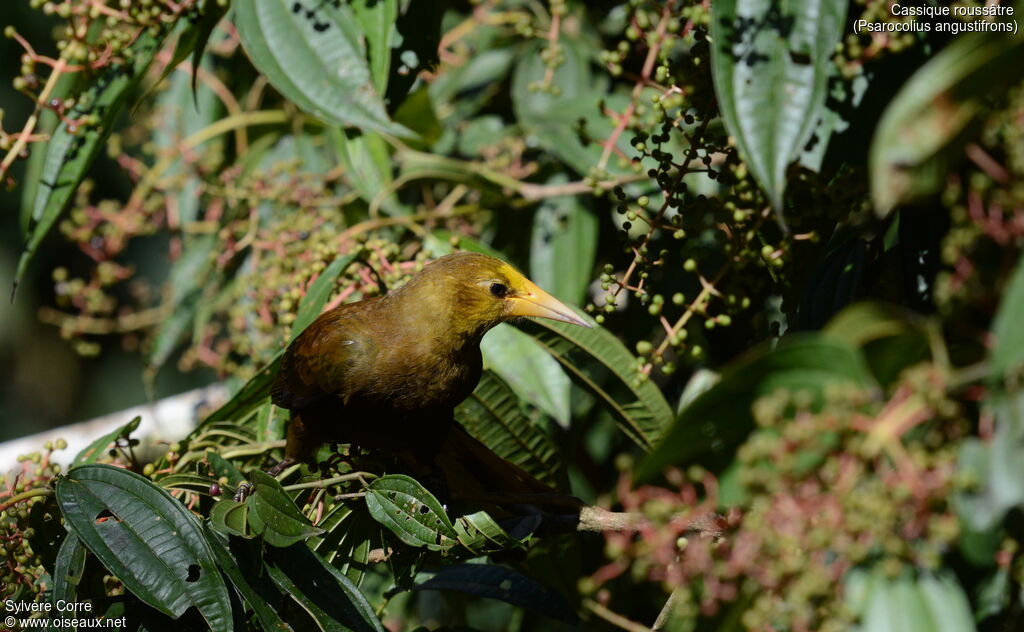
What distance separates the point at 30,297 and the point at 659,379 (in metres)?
6.72

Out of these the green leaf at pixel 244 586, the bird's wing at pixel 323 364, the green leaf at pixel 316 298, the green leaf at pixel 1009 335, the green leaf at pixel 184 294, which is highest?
the green leaf at pixel 1009 335

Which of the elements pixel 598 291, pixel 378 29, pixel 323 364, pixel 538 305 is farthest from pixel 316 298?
pixel 598 291

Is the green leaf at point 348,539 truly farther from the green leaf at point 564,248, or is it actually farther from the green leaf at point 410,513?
the green leaf at point 564,248

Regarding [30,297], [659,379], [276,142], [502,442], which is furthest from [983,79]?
[30,297]

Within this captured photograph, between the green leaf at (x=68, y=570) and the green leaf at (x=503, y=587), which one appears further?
the green leaf at (x=503, y=587)

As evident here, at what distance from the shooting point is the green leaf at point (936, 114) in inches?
42.7

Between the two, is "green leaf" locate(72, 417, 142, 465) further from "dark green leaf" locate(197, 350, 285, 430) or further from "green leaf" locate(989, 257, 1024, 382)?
"green leaf" locate(989, 257, 1024, 382)

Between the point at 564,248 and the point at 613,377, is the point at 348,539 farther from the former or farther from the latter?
the point at 564,248

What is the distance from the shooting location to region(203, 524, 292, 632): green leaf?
6.34ft

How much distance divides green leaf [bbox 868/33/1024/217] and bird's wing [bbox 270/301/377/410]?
184cm

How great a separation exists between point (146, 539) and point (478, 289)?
3.72ft

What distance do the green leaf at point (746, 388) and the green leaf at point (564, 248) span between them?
5.83 ft

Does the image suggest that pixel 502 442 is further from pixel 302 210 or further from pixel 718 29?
pixel 718 29

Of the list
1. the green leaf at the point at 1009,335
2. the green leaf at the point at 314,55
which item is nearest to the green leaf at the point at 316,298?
the green leaf at the point at 314,55
